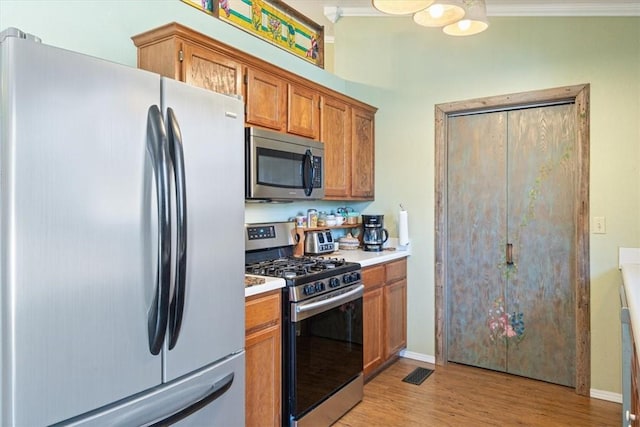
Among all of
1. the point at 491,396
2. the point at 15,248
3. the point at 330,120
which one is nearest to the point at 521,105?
the point at 330,120

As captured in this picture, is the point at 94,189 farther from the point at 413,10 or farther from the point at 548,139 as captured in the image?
the point at 548,139

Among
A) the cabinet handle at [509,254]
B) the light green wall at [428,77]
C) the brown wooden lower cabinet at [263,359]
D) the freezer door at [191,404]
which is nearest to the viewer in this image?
the freezer door at [191,404]

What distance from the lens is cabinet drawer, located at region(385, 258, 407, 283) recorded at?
3.30m

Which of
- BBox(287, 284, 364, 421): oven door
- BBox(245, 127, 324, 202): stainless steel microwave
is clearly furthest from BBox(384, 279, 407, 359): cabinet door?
BBox(245, 127, 324, 202): stainless steel microwave

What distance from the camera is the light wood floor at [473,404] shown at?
256 cm

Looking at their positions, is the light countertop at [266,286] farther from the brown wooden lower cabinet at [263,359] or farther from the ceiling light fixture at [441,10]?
the ceiling light fixture at [441,10]

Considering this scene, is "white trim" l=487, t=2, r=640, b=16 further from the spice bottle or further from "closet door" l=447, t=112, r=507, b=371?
the spice bottle

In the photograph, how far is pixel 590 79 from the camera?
288cm

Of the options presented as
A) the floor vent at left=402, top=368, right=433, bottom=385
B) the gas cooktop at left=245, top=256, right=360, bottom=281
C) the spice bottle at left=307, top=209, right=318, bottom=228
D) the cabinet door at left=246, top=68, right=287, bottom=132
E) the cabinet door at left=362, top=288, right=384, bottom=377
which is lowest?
the floor vent at left=402, top=368, right=433, bottom=385

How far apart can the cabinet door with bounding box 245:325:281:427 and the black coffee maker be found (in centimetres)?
158

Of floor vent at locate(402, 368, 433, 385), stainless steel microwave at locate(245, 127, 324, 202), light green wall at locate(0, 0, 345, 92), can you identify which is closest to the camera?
light green wall at locate(0, 0, 345, 92)

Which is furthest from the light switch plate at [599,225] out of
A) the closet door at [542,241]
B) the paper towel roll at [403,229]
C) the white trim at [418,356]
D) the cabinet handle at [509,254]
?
the white trim at [418,356]

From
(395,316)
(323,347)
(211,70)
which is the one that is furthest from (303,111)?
(395,316)

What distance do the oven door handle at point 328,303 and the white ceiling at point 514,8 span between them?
236cm
